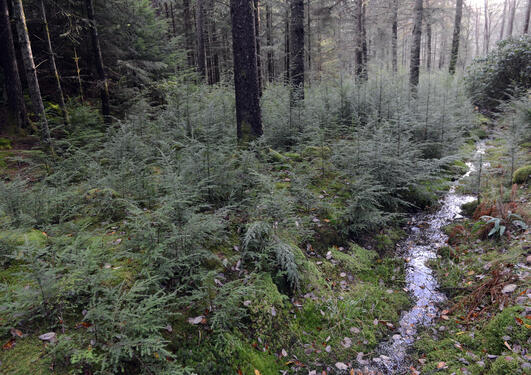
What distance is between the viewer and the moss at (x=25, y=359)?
2545 mm

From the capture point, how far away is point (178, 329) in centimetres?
324

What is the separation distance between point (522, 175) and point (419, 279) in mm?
4160

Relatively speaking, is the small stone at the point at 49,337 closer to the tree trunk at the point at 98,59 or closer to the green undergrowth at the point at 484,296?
the green undergrowth at the point at 484,296

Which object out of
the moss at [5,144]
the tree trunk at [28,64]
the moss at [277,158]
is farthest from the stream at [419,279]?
the moss at [5,144]

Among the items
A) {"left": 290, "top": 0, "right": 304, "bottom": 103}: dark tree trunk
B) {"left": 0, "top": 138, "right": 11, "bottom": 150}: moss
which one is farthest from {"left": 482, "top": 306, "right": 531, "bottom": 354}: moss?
{"left": 0, "top": 138, "right": 11, "bottom": 150}: moss

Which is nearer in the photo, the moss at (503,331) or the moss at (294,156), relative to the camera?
the moss at (503,331)

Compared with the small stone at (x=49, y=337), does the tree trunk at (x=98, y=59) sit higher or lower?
higher

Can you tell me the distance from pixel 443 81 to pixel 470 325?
13.8 m

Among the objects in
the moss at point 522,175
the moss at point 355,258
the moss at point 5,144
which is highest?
the moss at point 5,144

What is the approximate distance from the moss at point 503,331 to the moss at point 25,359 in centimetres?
451

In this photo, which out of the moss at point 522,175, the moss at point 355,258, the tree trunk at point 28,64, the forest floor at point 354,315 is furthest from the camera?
the tree trunk at point 28,64

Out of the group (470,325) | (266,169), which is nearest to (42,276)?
(266,169)

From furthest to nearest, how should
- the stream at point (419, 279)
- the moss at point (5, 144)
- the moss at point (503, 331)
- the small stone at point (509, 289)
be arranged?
the moss at point (5, 144)
the small stone at point (509, 289)
the stream at point (419, 279)
the moss at point (503, 331)

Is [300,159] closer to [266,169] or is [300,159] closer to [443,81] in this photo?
[266,169]
